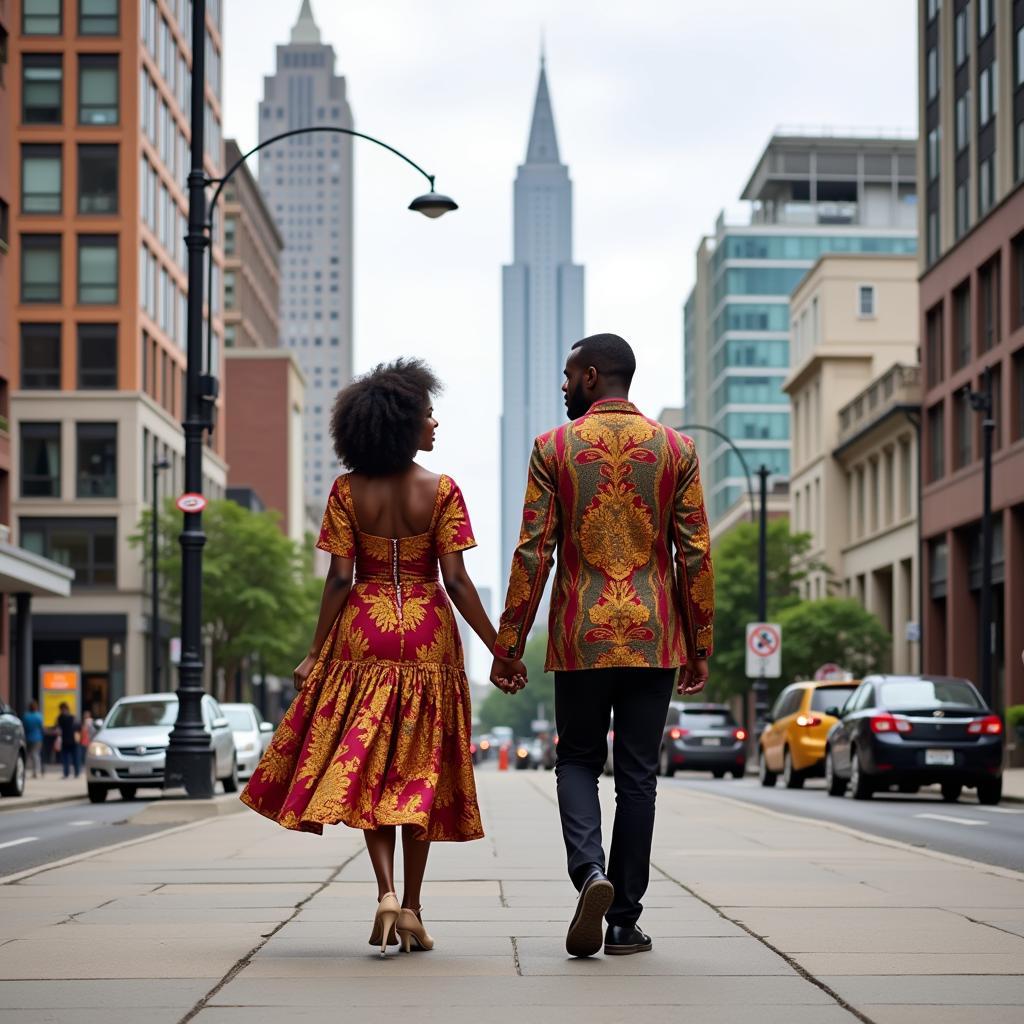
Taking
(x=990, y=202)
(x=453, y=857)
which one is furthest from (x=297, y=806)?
(x=990, y=202)

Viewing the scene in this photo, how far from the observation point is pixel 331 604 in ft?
24.0

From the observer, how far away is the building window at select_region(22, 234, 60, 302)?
65562 mm

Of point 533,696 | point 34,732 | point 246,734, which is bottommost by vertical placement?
point 533,696

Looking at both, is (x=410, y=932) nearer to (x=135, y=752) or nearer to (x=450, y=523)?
(x=450, y=523)

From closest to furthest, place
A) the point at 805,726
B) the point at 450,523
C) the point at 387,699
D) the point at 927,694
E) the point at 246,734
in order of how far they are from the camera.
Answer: the point at 387,699 < the point at 450,523 < the point at 927,694 < the point at 805,726 < the point at 246,734

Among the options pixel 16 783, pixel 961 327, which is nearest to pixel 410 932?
pixel 16 783

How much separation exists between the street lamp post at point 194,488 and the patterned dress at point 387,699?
1322cm

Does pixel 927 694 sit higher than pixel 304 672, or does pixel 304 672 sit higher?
pixel 304 672

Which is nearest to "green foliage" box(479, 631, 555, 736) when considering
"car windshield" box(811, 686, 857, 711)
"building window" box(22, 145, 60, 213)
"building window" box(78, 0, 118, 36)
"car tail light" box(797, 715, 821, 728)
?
"building window" box(22, 145, 60, 213)

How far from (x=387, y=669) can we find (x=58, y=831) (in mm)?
11995

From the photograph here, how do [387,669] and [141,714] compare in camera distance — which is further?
[141,714]

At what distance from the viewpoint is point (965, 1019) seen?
17.9 ft

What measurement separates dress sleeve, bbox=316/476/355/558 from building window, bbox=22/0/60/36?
2434 inches

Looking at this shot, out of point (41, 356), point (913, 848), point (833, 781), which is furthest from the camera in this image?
point (41, 356)
